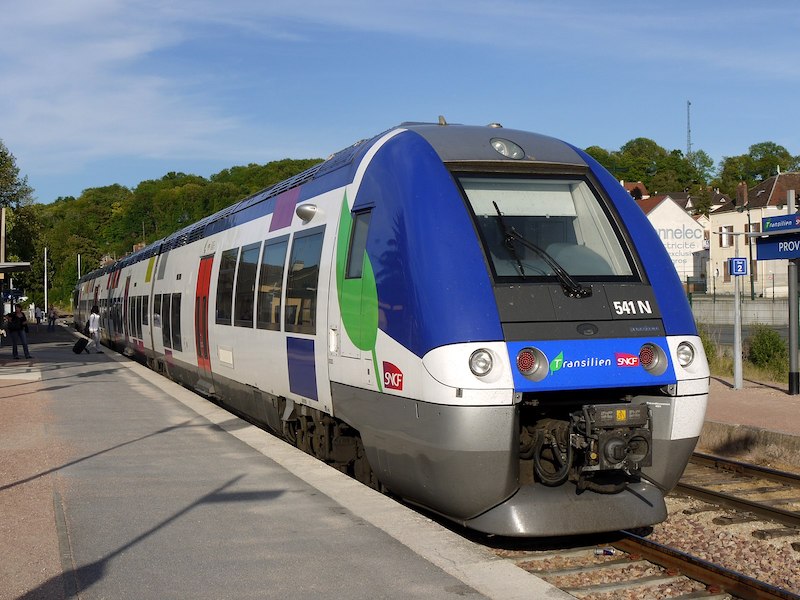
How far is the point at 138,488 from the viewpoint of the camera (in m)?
8.20

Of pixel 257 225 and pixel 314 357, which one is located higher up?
pixel 257 225

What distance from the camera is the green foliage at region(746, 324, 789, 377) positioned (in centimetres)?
2106

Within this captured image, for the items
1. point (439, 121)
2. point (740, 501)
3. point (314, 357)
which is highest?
point (439, 121)

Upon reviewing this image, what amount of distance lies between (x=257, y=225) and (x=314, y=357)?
10.7 feet

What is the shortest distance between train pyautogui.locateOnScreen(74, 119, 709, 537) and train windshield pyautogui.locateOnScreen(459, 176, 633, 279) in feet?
0.04

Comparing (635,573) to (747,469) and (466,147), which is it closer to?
(466,147)

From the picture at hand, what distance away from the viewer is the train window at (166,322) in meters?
18.0

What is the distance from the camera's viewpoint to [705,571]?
6180 millimetres

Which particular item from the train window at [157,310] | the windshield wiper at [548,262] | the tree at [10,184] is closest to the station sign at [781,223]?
the windshield wiper at [548,262]

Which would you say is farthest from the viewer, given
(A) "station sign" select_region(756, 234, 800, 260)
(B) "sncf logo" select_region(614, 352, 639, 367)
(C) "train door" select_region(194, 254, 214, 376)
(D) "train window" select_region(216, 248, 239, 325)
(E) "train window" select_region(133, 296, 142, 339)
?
(E) "train window" select_region(133, 296, 142, 339)

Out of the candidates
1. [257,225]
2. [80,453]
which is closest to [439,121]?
[257,225]

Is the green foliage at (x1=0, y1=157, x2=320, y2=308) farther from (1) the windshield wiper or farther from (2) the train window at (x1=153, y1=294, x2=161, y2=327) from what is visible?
(1) the windshield wiper

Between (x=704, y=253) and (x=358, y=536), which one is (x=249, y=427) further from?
(x=704, y=253)

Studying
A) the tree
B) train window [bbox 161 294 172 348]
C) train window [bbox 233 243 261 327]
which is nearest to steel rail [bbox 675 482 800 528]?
train window [bbox 233 243 261 327]
